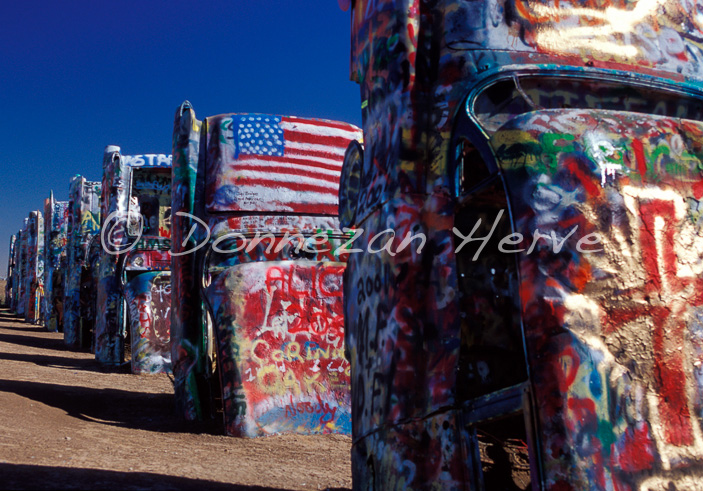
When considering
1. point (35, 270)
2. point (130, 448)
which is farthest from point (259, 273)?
point (35, 270)

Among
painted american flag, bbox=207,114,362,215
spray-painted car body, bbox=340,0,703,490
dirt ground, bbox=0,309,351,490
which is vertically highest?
painted american flag, bbox=207,114,362,215

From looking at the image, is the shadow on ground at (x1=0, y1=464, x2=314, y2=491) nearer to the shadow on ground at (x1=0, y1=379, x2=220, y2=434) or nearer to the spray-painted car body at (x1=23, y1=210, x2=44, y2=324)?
the shadow on ground at (x1=0, y1=379, x2=220, y2=434)

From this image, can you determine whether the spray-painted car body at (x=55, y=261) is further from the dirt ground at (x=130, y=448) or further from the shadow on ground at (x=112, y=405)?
the shadow on ground at (x=112, y=405)

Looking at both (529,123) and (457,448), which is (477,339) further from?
(529,123)

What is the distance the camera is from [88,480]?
145 inches

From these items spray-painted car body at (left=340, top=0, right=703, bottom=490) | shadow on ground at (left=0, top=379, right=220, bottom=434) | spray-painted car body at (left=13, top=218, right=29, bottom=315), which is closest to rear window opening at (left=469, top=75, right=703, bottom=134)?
spray-painted car body at (left=340, top=0, right=703, bottom=490)

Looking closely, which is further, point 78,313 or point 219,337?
point 78,313

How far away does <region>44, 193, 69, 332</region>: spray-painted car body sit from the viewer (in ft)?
66.1

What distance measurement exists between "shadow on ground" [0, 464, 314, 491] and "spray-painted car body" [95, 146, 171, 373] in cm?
673

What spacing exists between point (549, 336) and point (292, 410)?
3.98 meters

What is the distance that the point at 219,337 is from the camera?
5922 mm

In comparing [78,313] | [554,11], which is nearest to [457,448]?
[554,11]

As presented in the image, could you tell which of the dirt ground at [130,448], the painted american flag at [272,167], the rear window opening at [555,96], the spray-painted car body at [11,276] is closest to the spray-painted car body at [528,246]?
the rear window opening at [555,96]

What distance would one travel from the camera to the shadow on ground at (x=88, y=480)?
11.3ft
